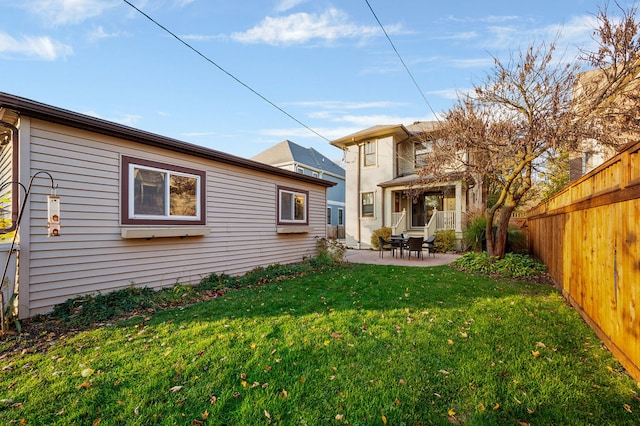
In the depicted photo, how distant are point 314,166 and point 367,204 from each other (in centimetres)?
698

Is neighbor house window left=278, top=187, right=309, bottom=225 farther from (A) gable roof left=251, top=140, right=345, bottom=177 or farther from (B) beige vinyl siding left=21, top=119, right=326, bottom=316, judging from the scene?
(A) gable roof left=251, top=140, right=345, bottom=177

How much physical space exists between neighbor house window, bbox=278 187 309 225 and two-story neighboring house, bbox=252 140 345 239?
8574 millimetres

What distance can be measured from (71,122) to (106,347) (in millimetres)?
3669

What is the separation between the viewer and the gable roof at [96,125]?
3936 millimetres

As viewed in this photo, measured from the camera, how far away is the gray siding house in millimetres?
4105

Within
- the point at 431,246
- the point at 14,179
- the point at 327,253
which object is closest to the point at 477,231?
the point at 431,246

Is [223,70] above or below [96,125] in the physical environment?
above

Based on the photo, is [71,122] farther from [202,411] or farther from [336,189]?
[336,189]

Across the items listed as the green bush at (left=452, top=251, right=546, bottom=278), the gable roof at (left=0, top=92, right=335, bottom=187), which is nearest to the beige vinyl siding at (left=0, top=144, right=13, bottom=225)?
the gable roof at (left=0, top=92, right=335, bottom=187)

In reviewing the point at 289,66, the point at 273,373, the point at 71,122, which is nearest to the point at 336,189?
the point at 289,66

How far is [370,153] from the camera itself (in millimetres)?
16188

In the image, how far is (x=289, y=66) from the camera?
32.1 feet

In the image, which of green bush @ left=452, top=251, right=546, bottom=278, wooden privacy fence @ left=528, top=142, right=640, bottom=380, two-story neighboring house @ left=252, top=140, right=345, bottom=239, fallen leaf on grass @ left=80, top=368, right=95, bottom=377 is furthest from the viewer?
two-story neighboring house @ left=252, top=140, right=345, bottom=239

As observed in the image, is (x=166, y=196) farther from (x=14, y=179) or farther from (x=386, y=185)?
(x=386, y=185)
